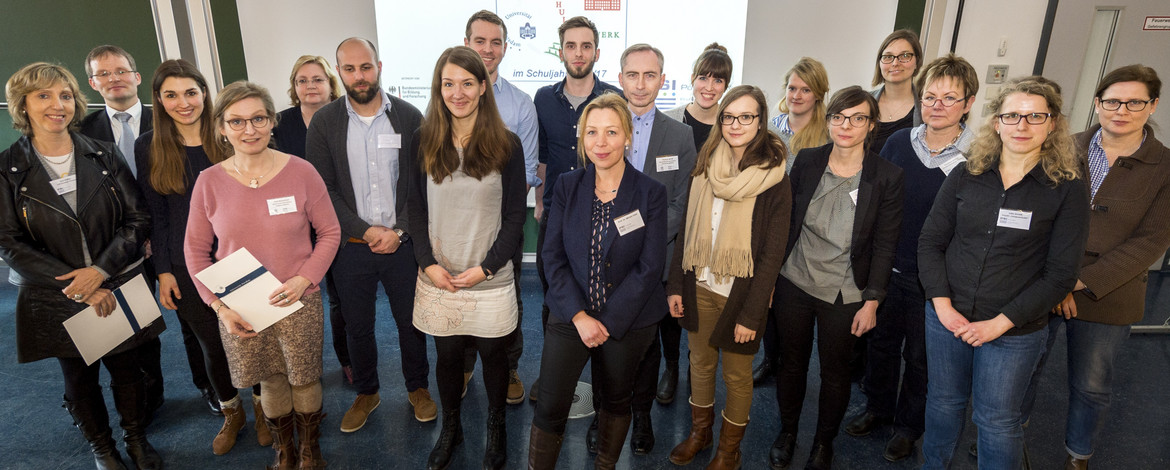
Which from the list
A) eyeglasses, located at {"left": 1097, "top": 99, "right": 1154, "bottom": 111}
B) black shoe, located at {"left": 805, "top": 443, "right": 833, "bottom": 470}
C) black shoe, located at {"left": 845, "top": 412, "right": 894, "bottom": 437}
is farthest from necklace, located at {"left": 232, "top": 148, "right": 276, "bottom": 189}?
eyeglasses, located at {"left": 1097, "top": 99, "right": 1154, "bottom": 111}

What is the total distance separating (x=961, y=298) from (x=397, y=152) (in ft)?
7.33

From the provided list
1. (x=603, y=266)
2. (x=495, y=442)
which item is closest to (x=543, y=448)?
(x=495, y=442)

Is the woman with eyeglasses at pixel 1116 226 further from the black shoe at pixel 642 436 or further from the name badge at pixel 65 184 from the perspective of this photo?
the name badge at pixel 65 184

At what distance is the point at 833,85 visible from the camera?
14.3 feet

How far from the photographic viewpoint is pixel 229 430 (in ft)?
8.06

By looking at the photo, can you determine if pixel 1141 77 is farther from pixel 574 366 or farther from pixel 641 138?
pixel 574 366

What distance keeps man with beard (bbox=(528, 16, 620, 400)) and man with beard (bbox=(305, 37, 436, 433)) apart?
666 mm

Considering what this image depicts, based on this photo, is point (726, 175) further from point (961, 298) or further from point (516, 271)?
point (516, 271)

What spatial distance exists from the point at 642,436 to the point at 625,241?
1072 mm

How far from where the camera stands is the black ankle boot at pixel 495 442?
7.50 ft

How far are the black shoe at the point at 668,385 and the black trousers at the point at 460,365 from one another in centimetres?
92

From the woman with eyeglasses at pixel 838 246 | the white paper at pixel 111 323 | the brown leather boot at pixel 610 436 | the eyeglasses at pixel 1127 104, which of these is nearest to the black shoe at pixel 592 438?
the brown leather boot at pixel 610 436

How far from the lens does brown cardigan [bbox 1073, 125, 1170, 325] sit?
1.89m

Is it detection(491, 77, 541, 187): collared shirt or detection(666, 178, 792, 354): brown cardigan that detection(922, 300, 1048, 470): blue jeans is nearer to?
detection(666, 178, 792, 354): brown cardigan
